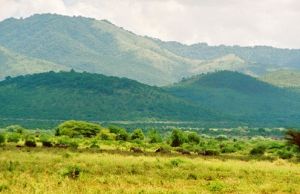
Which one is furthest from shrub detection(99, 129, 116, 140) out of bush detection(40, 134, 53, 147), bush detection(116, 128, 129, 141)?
bush detection(40, 134, 53, 147)

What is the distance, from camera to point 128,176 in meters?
36.0

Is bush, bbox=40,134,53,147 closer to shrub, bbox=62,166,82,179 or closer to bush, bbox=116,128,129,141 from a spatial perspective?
bush, bbox=116,128,129,141

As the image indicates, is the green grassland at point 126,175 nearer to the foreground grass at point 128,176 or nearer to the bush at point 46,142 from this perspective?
the foreground grass at point 128,176

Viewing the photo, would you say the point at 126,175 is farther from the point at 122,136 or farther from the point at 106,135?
the point at 122,136

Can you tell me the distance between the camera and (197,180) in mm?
36812

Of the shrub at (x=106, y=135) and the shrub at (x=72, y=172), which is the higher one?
the shrub at (x=106, y=135)

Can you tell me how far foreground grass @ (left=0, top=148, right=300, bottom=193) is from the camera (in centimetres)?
3039

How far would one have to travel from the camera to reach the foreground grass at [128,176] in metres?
30.4

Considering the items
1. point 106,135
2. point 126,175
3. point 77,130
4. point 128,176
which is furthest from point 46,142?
point 128,176

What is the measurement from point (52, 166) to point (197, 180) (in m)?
10.1

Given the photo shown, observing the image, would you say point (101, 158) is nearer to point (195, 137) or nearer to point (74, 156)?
point (74, 156)

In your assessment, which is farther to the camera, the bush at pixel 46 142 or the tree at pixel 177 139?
the tree at pixel 177 139

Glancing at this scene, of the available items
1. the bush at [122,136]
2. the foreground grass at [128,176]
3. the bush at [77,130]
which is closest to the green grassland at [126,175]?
the foreground grass at [128,176]

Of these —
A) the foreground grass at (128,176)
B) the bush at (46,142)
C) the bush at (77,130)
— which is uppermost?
the bush at (77,130)
